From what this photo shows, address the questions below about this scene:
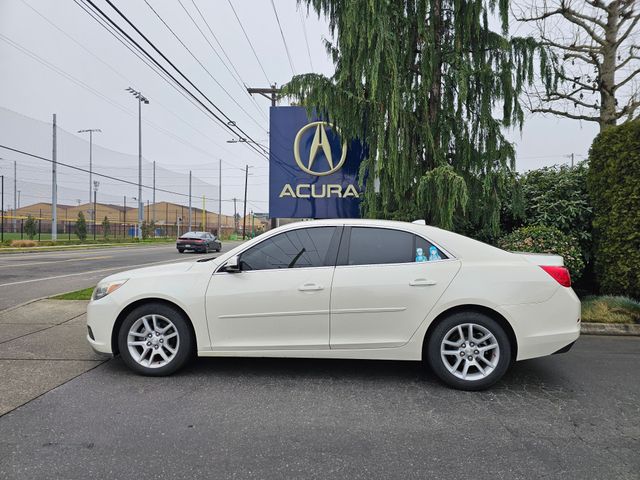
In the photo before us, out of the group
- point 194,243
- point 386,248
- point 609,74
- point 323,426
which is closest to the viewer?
point 323,426

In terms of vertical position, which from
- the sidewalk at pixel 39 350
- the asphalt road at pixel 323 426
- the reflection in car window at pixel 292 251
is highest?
the reflection in car window at pixel 292 251

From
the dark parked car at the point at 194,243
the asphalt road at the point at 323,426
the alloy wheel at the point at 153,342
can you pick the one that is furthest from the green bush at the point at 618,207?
the dark parked car at the point at 194,243

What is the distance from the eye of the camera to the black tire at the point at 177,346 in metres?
3.85

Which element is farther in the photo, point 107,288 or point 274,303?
point 107,288

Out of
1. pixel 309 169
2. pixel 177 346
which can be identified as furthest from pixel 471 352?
pixel 309 169

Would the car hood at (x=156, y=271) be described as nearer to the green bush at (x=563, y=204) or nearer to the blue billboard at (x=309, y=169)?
the blue billboard at (x=309, y=169)

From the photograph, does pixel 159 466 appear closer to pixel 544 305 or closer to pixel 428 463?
pixel 428 463

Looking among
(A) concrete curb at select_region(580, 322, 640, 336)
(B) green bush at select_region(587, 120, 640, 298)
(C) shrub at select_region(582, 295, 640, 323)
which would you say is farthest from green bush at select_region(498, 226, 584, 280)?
(A) concrete curb at select_region(580, 322, 640, 336)

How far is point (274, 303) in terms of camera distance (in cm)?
374

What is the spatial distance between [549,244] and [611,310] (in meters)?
1.28

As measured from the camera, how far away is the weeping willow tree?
276 inches

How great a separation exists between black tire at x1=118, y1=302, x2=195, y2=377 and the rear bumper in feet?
9.52

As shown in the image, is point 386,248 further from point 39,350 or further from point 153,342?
point 39,350

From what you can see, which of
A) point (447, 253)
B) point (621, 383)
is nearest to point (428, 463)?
point (447, 253)
